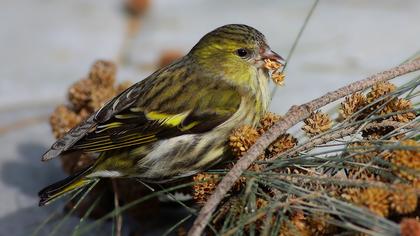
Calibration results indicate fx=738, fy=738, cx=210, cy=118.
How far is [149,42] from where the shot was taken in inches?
161

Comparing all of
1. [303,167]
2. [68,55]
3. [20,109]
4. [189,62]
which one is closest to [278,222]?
[303,167]

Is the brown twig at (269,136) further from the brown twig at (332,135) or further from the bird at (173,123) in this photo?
Answer: the bird at (173,123)

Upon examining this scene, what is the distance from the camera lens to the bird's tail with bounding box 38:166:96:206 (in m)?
2.19

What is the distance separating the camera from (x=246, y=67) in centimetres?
237

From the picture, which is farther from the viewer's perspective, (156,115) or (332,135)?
(156,115)

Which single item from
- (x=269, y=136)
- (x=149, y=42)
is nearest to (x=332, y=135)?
(x=269, y=136)

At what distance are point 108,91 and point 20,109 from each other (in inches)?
45.8

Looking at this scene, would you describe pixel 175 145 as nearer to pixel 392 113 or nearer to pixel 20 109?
pixel 392 113

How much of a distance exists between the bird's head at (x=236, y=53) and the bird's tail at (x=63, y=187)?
0.53m

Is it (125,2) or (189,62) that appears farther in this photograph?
(125,2)

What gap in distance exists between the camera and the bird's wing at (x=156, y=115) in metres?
2.19

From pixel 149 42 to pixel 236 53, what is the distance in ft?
5.73

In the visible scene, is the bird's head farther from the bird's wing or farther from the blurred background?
the blurred background

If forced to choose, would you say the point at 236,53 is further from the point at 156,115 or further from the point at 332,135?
the point at 332,135
